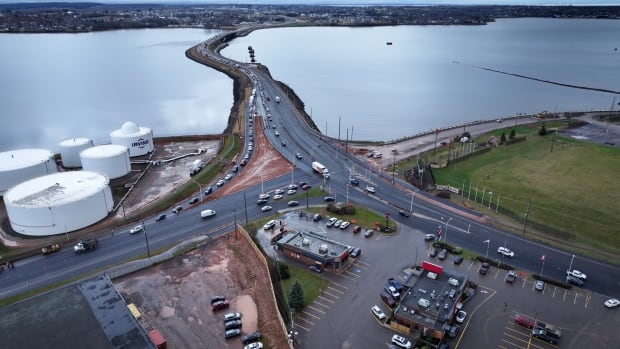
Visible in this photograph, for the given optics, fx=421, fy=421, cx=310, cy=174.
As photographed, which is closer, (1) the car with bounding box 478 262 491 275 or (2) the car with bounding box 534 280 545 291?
(2) the car with bounding box 534 280 545 291

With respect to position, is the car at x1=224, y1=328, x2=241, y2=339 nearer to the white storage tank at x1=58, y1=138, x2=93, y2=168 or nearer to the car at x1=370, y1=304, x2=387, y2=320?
the car at x1=370, y1=304, x2=387, y2=320

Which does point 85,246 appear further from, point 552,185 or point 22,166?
point 552,185

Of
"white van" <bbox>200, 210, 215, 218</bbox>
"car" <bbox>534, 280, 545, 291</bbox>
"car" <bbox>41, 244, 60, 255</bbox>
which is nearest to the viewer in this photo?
"car" <bbox>534, 280, 545, 291</bbox>

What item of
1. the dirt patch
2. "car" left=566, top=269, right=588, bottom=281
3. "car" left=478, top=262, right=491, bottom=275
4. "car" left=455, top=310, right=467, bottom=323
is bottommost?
the dirt patch

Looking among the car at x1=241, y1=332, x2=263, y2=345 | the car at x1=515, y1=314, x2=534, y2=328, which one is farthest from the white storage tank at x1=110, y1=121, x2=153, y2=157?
the car at x1=515, y1=314, x2=534, y2=328

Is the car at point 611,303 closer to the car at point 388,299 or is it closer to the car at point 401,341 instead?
the car at point 388,299

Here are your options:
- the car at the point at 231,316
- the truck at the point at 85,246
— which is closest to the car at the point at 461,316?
the car at the point at 231,316

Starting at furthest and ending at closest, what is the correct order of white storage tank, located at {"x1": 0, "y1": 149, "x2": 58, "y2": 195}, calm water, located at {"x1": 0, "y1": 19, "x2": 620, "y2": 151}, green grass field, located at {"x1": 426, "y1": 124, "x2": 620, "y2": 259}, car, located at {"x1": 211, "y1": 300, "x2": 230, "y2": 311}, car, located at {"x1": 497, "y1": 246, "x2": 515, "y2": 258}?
calm water, located at {"x1": 0, "y1": 19, "x2": 620, "y2": 151} → white storage tank, located at {"x1": 0, "y1": 149, "x2": 58, "y2": 195} → green grass field, located at {"x1": 426, "y1": 124, "x2": 620, "y2": 259} → car, located at {"x1": 497, "y1": 246, "x2": 515, "y2": 258} → car, located at {"x1": 211, "y1": 300, "x2": 230, "y2": 311}
